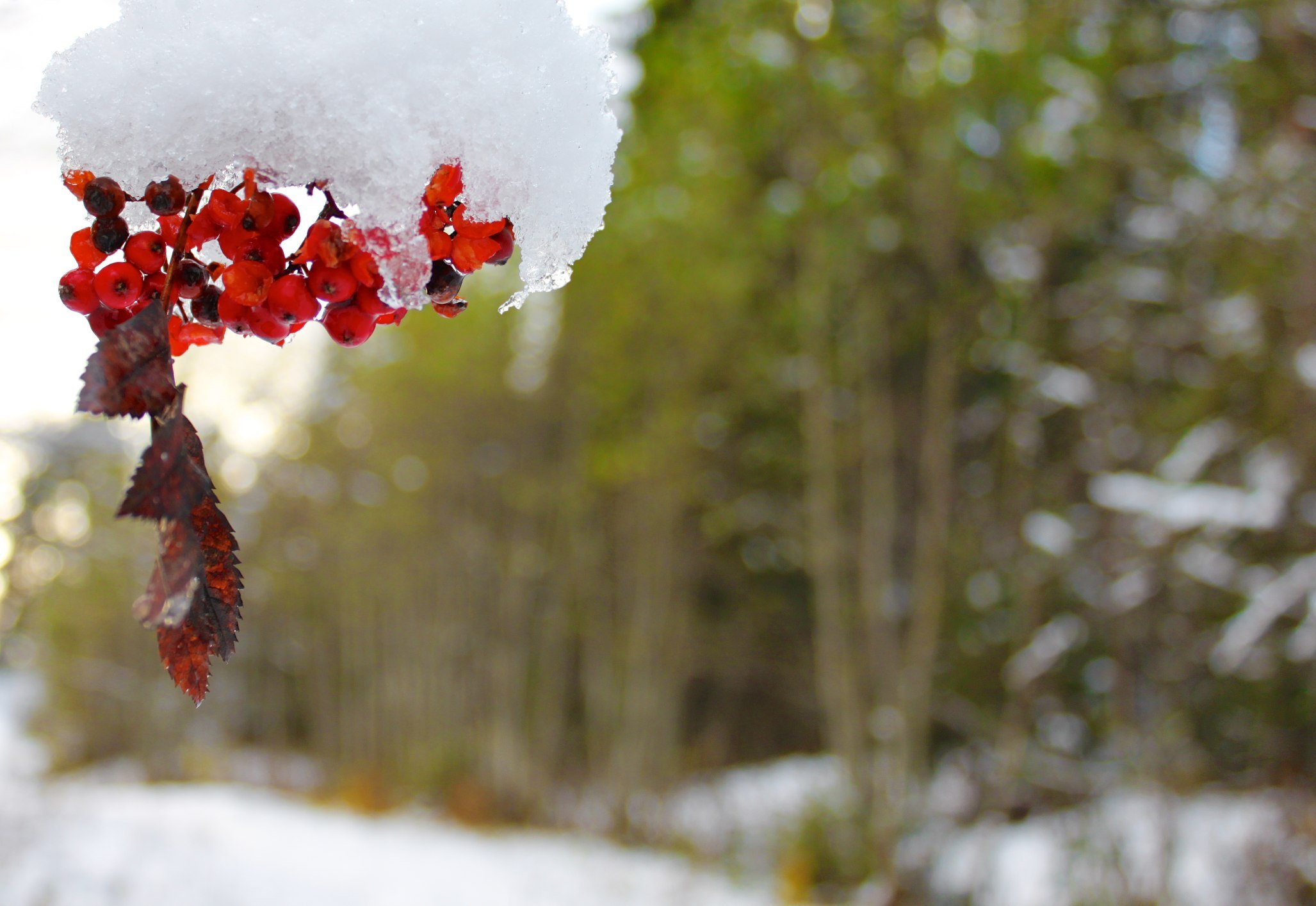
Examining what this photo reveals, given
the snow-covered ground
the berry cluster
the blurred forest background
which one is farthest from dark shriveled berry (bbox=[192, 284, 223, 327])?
the snow-covered ground

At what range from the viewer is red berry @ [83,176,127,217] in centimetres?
36

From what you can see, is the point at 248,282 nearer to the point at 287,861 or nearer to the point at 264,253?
the point at 264,253

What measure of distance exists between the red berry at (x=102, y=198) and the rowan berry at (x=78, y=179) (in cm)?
1

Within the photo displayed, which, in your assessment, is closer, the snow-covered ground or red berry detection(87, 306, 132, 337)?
red berry detection(87, 306, 132, 337)

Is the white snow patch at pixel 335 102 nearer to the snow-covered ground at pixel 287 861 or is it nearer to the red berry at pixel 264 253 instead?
the red berry at pixel 264 253

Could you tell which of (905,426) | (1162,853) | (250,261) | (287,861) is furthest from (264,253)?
(287,861)

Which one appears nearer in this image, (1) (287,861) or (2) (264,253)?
(2) (264,253)

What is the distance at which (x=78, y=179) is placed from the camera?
38cm

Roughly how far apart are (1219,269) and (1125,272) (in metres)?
0.39

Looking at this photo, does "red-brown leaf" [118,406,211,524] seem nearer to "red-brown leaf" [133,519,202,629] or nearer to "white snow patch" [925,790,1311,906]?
"red-brown leaf" [133,519,202,629]

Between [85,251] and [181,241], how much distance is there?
0.21 feet

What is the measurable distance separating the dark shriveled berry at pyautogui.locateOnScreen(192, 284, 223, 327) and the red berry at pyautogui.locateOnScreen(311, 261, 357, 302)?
0.05 m

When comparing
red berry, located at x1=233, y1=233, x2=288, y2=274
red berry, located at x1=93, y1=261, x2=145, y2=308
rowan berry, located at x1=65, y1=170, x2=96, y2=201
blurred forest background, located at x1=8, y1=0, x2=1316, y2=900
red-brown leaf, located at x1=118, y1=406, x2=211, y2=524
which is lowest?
red-brown leaf, located at x1=118, y1=406, x2=211, y2=524

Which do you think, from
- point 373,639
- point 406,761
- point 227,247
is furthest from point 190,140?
point 373,639
